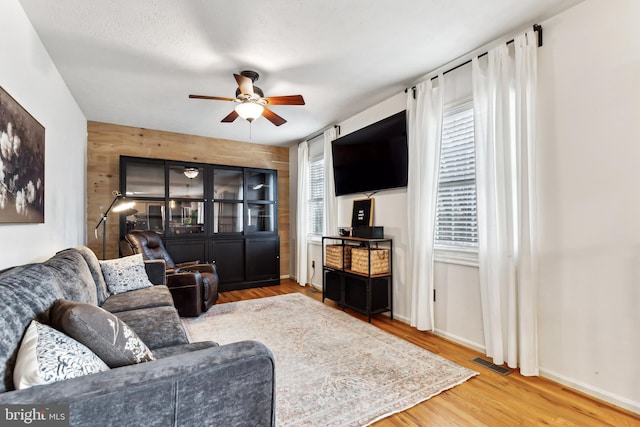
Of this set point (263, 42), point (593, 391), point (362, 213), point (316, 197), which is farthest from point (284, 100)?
point (593, 391)

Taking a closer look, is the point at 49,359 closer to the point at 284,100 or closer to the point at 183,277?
the point at 284,100

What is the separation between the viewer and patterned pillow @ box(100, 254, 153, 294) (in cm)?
281

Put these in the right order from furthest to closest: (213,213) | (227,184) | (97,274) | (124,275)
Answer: (227,184), (213,213), (124,275), (97,274)

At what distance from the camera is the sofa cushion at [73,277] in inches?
67.6

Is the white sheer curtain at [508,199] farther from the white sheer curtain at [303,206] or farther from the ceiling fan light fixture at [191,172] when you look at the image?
the ceiling fan light fixture at [191,172]

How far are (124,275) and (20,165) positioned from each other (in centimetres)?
135

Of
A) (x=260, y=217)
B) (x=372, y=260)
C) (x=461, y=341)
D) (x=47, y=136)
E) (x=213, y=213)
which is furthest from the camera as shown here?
(x=260, y=217)

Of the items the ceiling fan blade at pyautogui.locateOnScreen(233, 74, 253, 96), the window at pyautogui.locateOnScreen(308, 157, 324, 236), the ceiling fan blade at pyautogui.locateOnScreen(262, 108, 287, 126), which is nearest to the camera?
the ceiling fan blade at pyautogui.locateOnScreen(233, 74, 253, 96)

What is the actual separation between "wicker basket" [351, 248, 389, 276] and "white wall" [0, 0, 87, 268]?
2.81 metres

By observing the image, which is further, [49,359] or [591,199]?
[591,199]

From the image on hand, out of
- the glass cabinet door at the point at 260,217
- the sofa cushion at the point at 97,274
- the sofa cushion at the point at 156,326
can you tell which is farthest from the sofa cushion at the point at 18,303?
the glass cabinet door at the point at 260,217

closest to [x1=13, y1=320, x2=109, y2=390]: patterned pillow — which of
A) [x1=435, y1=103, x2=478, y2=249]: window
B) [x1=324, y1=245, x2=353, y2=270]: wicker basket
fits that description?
[x1=435, y1=103, x2=478, y2=249]: window

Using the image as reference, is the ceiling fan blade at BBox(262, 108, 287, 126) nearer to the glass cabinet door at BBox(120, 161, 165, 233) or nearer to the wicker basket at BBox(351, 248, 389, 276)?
the wicker basket at BBox(351, 248, 389, 276)

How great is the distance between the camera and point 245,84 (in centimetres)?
256
